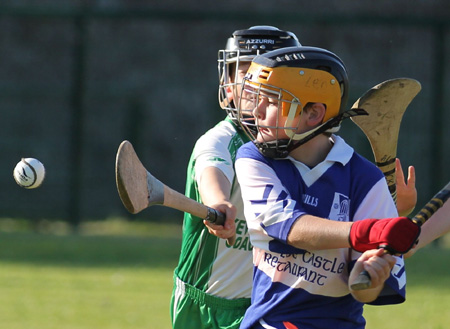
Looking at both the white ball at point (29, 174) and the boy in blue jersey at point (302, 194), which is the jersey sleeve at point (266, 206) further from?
the white ball at point (29, 174)

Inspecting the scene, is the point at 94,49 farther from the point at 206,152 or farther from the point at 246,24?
the point at 206,152

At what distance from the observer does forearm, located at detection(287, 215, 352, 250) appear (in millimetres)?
2559

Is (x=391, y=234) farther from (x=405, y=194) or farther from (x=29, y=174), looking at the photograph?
(x=29, y=174)

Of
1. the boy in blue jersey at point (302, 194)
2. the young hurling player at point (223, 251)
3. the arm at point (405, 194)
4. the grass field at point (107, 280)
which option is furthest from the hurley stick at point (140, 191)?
the grass field at point (107, 280)

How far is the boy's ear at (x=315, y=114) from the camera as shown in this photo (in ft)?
9.51

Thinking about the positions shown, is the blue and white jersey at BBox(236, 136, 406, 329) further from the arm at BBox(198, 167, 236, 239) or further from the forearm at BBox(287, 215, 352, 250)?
the arm at BBox(198, 167, 236, 239)

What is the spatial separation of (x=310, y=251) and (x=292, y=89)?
1.65 ft

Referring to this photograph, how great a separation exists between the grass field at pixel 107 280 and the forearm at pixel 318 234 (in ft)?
13.4

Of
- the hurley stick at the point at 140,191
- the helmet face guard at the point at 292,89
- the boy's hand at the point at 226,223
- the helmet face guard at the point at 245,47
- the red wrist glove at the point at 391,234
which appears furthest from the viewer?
the helmet face guard at the point at 245,47

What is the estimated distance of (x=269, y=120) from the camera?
2.87 metres

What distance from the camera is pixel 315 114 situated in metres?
2.91

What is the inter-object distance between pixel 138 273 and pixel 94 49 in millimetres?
5044

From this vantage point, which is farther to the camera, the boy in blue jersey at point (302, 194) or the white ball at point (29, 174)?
the white ball at point (29, 174)

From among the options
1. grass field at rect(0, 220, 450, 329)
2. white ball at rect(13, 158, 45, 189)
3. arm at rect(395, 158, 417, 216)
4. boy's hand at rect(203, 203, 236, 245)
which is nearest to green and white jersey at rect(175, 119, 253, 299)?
boy's hand at rect(203, 203, 236, 245)
